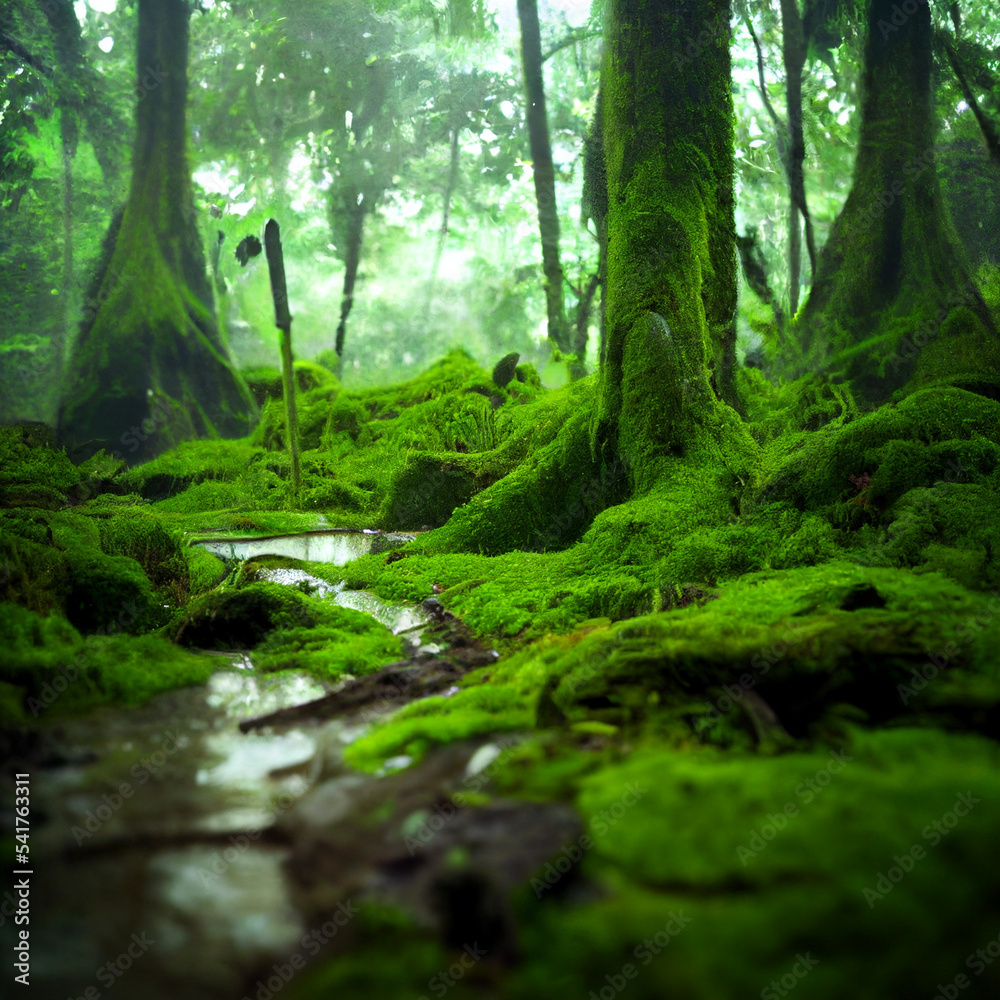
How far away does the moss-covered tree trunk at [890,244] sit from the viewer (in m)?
8.16

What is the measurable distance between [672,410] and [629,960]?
4421 millimetres

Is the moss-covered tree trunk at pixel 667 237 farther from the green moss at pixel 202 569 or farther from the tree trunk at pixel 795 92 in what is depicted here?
the tree trunk at pixel 795 92

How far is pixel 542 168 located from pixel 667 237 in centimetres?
998

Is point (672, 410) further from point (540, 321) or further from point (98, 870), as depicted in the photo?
point (540, 321)

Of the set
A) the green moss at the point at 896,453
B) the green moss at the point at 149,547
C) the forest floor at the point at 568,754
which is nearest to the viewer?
the forest floor at the point at 568,754


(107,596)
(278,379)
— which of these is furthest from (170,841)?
(278,379)

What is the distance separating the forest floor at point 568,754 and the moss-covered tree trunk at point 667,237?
0.73m

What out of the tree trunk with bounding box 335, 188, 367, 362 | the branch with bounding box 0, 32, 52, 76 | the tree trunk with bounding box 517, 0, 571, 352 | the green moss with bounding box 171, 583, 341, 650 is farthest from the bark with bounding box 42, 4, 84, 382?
the green moss with bounding box 171, 583, 341, 650

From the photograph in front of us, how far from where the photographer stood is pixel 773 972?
3.40 ft

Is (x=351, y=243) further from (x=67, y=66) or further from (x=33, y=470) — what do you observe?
(x=33, y=470)

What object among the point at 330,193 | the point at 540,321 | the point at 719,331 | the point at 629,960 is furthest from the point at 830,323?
the point at 540,321

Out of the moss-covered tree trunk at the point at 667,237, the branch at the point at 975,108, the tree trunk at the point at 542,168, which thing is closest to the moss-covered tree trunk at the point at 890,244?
the branch at the point at 975,108

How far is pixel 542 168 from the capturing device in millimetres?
14203

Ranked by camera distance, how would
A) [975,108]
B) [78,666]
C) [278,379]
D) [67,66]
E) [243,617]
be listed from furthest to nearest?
[67,66], [278,379], [975,108], [243,617], [78,666]
